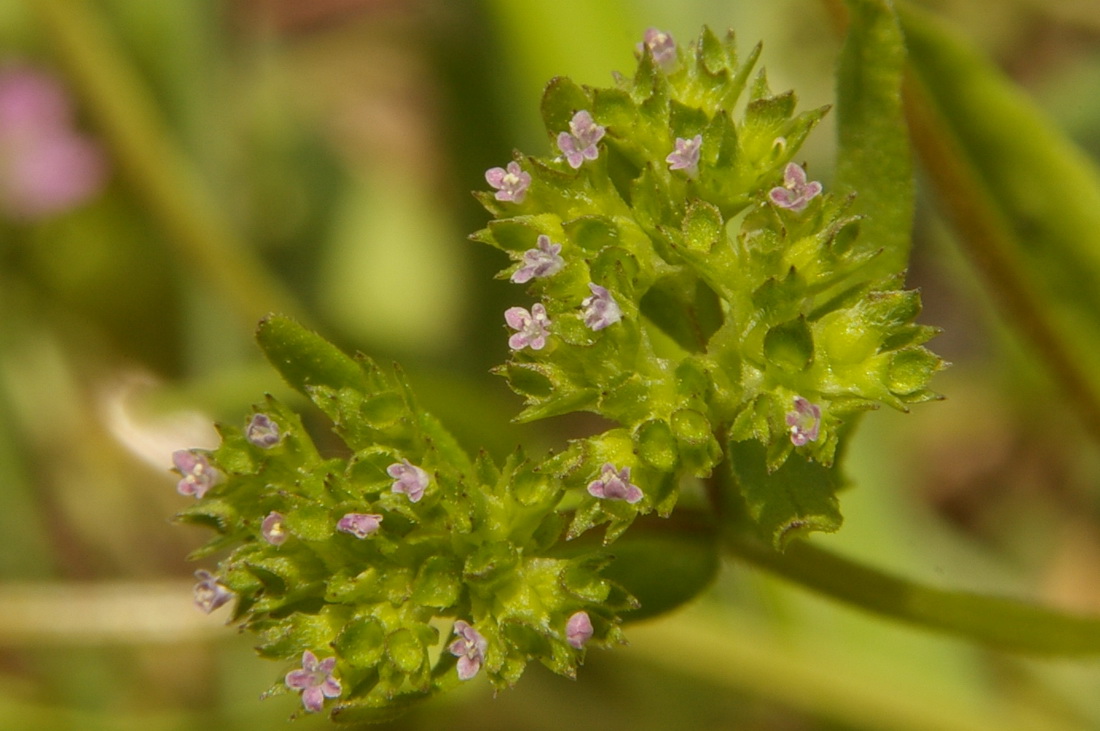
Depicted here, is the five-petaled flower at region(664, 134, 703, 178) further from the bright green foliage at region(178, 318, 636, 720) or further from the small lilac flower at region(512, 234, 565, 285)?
the bright green foliage at region(178, 318, 636, 720)

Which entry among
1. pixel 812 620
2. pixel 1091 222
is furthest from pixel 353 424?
pixel 812 620

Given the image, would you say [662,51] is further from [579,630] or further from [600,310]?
[579,630]

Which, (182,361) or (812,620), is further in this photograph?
(182,361)

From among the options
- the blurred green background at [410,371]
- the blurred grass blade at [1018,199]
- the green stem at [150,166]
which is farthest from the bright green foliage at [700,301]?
the green stem at [150,166]

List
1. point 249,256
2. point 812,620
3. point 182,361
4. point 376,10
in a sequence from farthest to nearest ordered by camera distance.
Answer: point 376,10, point 182,361, point 249,256, point 812,620

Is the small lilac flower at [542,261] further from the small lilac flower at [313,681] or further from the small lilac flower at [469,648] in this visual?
the small lilac flower at [313,681]

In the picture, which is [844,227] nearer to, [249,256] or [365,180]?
[249,256]

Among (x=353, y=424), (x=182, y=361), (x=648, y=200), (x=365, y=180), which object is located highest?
(x=365, y=180)
